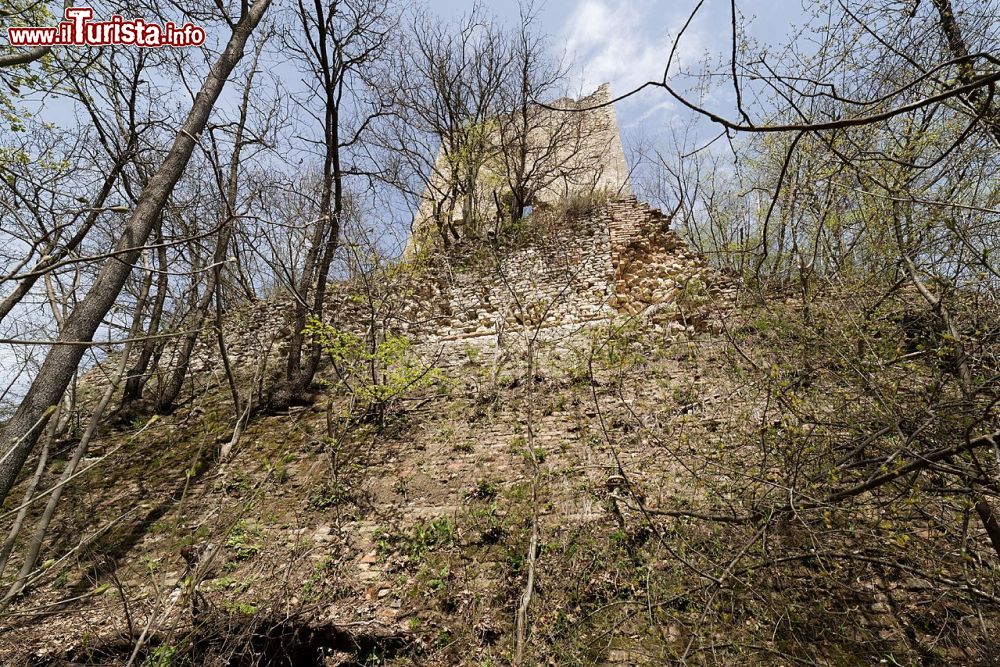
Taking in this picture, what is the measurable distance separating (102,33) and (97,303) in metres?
3.22

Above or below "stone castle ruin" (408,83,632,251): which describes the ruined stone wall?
below

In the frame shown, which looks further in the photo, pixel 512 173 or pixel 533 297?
pixel 512 173

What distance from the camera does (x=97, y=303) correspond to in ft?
11.0

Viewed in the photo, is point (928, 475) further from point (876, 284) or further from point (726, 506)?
point (876, 284)

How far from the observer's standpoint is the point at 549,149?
9492 mm

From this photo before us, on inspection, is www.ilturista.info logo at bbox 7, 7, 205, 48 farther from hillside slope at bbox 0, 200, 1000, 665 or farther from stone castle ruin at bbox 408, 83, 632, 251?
stone castle ruin at bbox 408, 83, 632, 251

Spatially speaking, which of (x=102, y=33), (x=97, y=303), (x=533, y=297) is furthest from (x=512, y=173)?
(x=97, y=303)

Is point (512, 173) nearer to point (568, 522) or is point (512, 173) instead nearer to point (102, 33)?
point (102, 33)

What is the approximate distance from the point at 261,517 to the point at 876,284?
6107 mm

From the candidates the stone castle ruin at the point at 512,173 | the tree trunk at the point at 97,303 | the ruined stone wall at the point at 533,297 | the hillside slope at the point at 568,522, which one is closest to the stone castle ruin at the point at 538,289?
the ruined stone wall at the point at 533,297

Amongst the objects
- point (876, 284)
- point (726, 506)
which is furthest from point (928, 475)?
point (876, 284)

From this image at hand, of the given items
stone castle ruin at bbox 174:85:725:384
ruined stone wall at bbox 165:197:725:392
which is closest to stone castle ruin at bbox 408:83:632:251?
stone castle ruin at bbox 174:85:725:384

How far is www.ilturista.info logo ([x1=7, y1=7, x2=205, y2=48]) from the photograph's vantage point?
3.89 m

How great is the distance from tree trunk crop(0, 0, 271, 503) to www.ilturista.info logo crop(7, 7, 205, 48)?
0.92 meters
